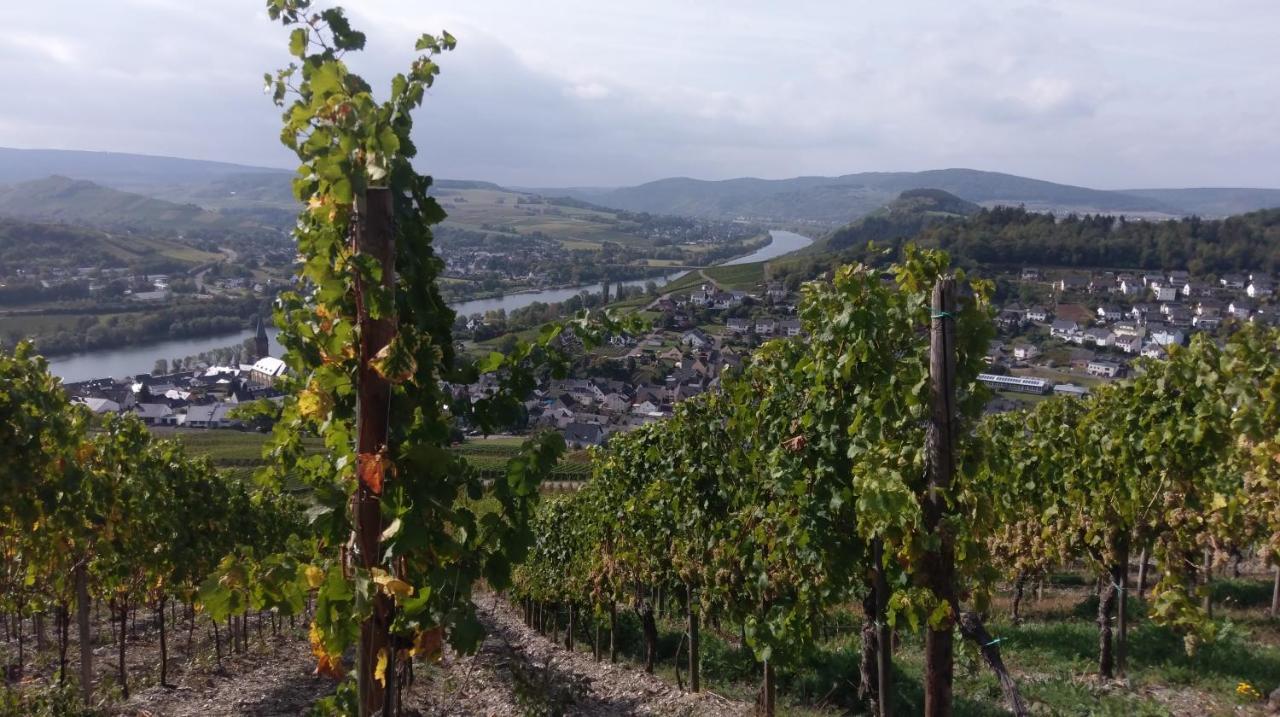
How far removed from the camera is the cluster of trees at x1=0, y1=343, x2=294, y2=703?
22.2 feet

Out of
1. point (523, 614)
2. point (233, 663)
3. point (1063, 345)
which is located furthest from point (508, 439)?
point (1063, 345)

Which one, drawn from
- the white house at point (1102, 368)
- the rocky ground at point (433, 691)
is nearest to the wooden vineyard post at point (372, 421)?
the rocky ground at point (433, 691)

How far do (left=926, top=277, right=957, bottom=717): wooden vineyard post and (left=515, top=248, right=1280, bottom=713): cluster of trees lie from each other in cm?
2

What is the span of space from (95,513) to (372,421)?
8199 millimetres

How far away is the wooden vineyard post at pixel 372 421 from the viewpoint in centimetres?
294

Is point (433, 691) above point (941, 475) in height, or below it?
below

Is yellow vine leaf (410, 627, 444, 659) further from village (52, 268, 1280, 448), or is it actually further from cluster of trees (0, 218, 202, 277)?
cluster of trees (0, 218, 202, 277)

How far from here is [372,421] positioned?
3.04 meters

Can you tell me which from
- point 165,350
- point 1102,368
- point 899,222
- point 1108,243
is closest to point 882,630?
point 1102,368

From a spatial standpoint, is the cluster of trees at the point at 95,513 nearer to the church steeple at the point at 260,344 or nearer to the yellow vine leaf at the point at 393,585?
the yellow vine leaf at the point at 393,585

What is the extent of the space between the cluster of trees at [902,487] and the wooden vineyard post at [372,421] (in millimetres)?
2425

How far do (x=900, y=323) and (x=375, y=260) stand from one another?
3.35 m

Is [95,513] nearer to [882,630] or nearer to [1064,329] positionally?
[882,630]

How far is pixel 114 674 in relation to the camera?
12375mm
